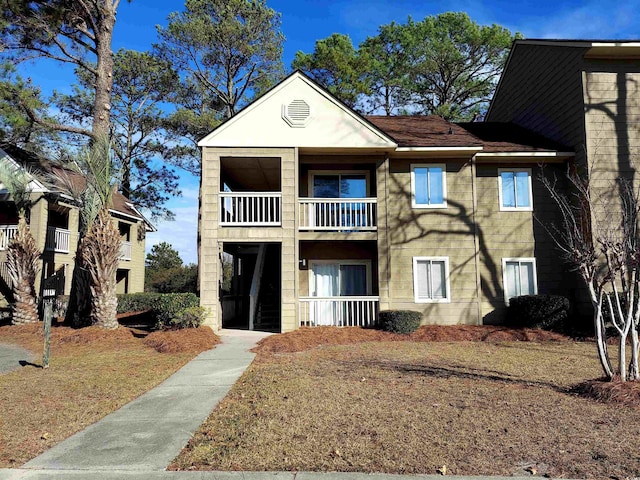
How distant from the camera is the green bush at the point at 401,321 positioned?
13.6m

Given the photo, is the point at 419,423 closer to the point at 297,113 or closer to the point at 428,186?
the point at 428,186

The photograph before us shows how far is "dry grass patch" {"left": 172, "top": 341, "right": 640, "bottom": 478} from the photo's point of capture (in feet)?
14.7

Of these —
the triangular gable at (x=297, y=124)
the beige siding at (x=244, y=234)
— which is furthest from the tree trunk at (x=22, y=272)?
the triangular gable at (x=297, y=124)

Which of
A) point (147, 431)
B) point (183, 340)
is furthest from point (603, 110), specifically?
point (147, 431)

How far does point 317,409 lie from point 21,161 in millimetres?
19895

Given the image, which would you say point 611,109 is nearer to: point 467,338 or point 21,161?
point 467,338

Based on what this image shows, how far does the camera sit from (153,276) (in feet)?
116

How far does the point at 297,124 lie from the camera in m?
14.6

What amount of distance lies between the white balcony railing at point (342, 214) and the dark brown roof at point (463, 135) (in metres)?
2.40

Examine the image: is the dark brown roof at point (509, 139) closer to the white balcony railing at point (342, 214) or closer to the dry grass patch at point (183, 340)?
the white balcony railing at point (342, 214)

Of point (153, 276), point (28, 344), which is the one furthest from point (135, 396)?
point (153, 276)

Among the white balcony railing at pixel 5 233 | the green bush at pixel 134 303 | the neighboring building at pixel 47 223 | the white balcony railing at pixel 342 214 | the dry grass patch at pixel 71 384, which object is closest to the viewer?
the dry grass patch at pixel 71 384

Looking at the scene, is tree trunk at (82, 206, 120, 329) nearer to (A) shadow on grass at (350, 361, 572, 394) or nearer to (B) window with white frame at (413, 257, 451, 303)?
(A) shadow on grass at (350, 361, 572, 394)

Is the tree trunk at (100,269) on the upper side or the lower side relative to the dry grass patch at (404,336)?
upper
